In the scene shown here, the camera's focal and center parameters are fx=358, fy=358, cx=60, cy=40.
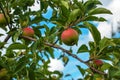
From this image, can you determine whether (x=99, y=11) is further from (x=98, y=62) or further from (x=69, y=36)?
(x=98, y=62)

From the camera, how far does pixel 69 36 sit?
3.31 m

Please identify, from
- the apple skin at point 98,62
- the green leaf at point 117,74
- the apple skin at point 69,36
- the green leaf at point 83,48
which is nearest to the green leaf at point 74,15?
the apple skin at point 69,36

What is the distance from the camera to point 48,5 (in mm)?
5180

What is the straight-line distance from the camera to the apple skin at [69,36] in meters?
3.32

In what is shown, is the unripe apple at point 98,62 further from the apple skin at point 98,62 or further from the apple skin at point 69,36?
the apple skin at point 69,36

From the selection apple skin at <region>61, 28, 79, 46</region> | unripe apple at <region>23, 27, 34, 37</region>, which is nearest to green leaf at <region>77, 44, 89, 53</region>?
apple skin at <region>61, 28, 79, 46</region>

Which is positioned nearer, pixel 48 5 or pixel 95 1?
pixel 95 1

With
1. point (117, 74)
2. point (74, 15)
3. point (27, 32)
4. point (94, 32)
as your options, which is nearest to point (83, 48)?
point (94, 32)

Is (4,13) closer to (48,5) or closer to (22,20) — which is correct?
(22,20)

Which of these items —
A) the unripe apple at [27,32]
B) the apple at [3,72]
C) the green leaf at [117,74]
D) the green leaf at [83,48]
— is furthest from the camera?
the unripe apple at [27,32]

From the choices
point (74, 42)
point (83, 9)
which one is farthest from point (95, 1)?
point (74, 42)

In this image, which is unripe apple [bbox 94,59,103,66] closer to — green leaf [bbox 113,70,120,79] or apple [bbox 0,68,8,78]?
green leaf [bbox 113,70,120,79]

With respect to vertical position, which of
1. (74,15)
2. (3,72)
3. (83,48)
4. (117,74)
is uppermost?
(74,15)

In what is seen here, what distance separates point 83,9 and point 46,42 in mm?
567
